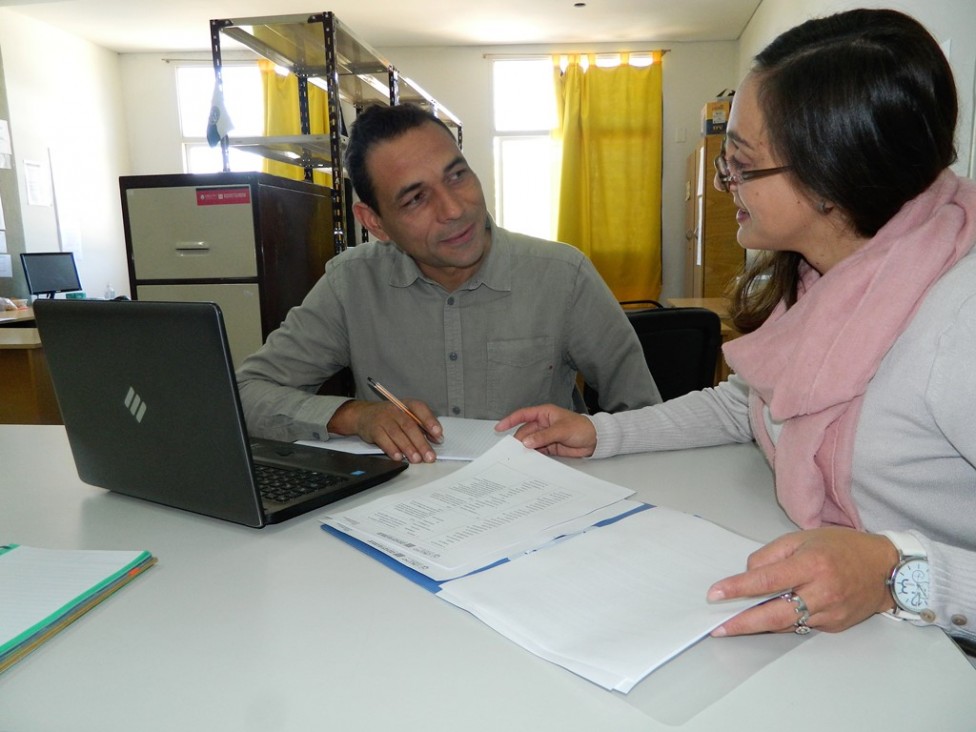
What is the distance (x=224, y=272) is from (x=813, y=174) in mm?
1906

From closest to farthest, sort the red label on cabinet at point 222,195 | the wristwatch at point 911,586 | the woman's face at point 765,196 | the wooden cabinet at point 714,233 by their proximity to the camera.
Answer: the wristwatch at point 911,586 → the woman's face at point 765,196 → the red label on cabinet at point 222,195 → the wooden cabinet at point 714,233

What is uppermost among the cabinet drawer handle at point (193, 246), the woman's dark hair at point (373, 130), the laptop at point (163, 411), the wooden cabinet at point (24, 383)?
the woman's dark hair at point (373, 130)

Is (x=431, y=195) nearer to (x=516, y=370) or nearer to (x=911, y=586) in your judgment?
(x=516, y=370)

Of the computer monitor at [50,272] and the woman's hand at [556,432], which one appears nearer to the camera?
the woman's hand at [556,432]

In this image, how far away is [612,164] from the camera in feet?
19.7

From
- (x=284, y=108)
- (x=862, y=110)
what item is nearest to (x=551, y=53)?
(x=284, y=108)

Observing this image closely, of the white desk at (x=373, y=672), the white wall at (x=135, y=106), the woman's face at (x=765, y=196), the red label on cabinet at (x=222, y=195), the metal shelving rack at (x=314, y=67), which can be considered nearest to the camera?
the white desk at (x=373, y=672)

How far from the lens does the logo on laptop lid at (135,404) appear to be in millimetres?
804

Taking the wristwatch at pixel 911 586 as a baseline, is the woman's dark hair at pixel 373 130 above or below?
above

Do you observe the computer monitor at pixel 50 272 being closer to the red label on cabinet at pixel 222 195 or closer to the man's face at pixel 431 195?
the red label on cabinet at pixel 222 195

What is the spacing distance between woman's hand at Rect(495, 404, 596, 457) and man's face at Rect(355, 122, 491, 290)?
0.54 meters

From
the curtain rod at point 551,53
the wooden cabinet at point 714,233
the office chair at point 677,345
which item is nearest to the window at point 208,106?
the curtain rod at point 551,53

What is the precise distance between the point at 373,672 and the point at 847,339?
23.1 inches

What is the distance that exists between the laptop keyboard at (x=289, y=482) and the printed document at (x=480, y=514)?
0.26 ft
